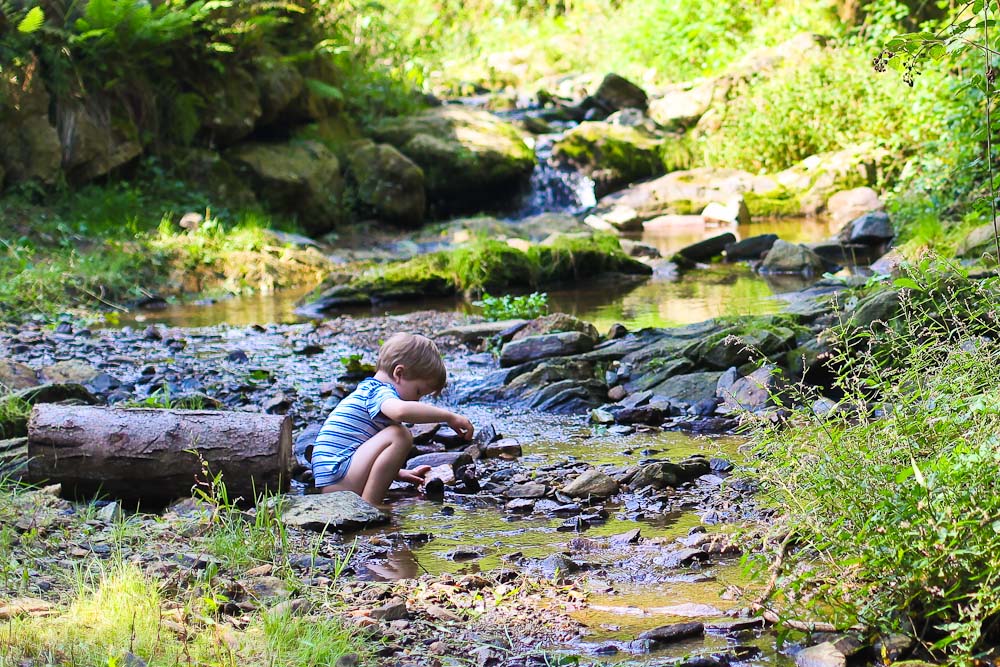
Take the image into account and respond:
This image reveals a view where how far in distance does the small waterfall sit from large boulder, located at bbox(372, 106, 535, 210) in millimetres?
266

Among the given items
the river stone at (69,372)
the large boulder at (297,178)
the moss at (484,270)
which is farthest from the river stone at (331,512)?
the large boulder at (297,178)

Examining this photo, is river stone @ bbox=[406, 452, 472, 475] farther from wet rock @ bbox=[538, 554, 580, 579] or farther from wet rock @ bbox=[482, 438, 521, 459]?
wet rock @ bbox=[538, 554, 580, 579]

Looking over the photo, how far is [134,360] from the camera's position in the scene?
23.7ft

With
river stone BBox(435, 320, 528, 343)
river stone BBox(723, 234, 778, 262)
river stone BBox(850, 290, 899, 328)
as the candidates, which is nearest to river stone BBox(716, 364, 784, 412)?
river stone BBox(850, 290, 899, 328)

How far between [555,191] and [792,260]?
678cm

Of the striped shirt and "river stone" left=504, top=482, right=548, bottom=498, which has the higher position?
the striped shirt

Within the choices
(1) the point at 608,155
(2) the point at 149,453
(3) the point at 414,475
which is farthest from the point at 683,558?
(1) the point at 608,155

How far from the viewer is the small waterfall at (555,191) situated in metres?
17.1

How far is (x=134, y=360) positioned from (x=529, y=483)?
12.7 feet

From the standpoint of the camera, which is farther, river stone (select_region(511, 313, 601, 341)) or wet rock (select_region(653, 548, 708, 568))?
river stone (select_region(511, 313, 601, 341))

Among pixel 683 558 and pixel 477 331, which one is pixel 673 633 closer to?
pixel 683 558

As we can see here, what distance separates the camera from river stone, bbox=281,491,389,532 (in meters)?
4.03

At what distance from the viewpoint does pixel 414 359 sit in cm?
468

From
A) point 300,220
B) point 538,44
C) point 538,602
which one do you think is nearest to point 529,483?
point 538,602
